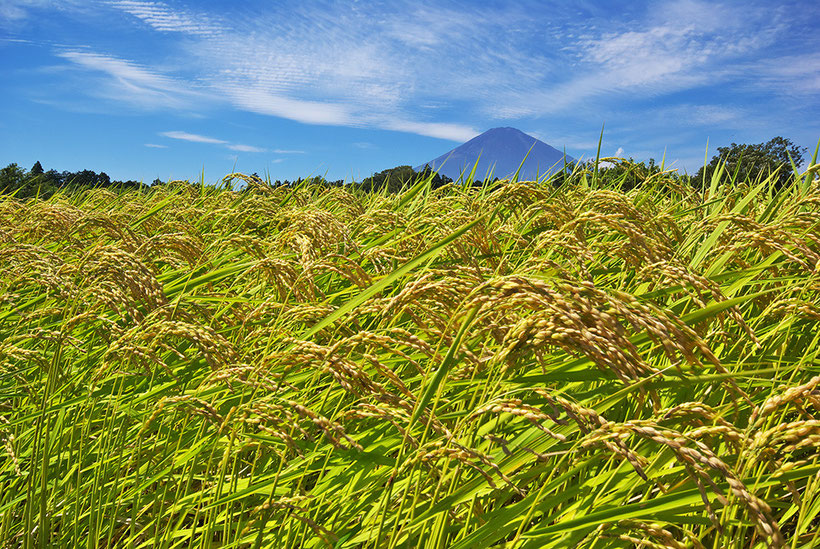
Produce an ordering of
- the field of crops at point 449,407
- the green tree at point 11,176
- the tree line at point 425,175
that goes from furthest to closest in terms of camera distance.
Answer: the green tree at point 11,176 → the tree line at point 425,175 → the field of crops at point 449,407

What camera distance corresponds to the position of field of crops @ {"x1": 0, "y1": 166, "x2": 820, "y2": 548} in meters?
1.19

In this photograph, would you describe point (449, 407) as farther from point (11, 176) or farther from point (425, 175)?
point (11, 176)

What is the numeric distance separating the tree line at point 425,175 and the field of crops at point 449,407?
1966 millimetres

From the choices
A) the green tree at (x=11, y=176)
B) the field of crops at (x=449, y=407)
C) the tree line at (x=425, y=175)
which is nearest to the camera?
the field of crops at (x=449, y=407)

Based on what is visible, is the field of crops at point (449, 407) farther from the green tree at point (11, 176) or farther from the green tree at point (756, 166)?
the green tree at point (11, 176)

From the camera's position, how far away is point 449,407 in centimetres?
211

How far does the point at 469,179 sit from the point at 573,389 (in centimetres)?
346

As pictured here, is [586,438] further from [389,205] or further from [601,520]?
[389,205]

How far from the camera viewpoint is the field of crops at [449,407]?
119 centimetres

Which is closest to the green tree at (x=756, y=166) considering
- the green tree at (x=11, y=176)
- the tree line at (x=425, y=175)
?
the tree line at (x=425, y=175)

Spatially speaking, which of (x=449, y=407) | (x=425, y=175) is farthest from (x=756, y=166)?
(x=449, y=407)

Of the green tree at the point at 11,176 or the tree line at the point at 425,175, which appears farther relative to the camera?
the green tree at the point at 11,176

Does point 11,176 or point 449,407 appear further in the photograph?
point 11,176

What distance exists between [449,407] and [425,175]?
4.33 meters
